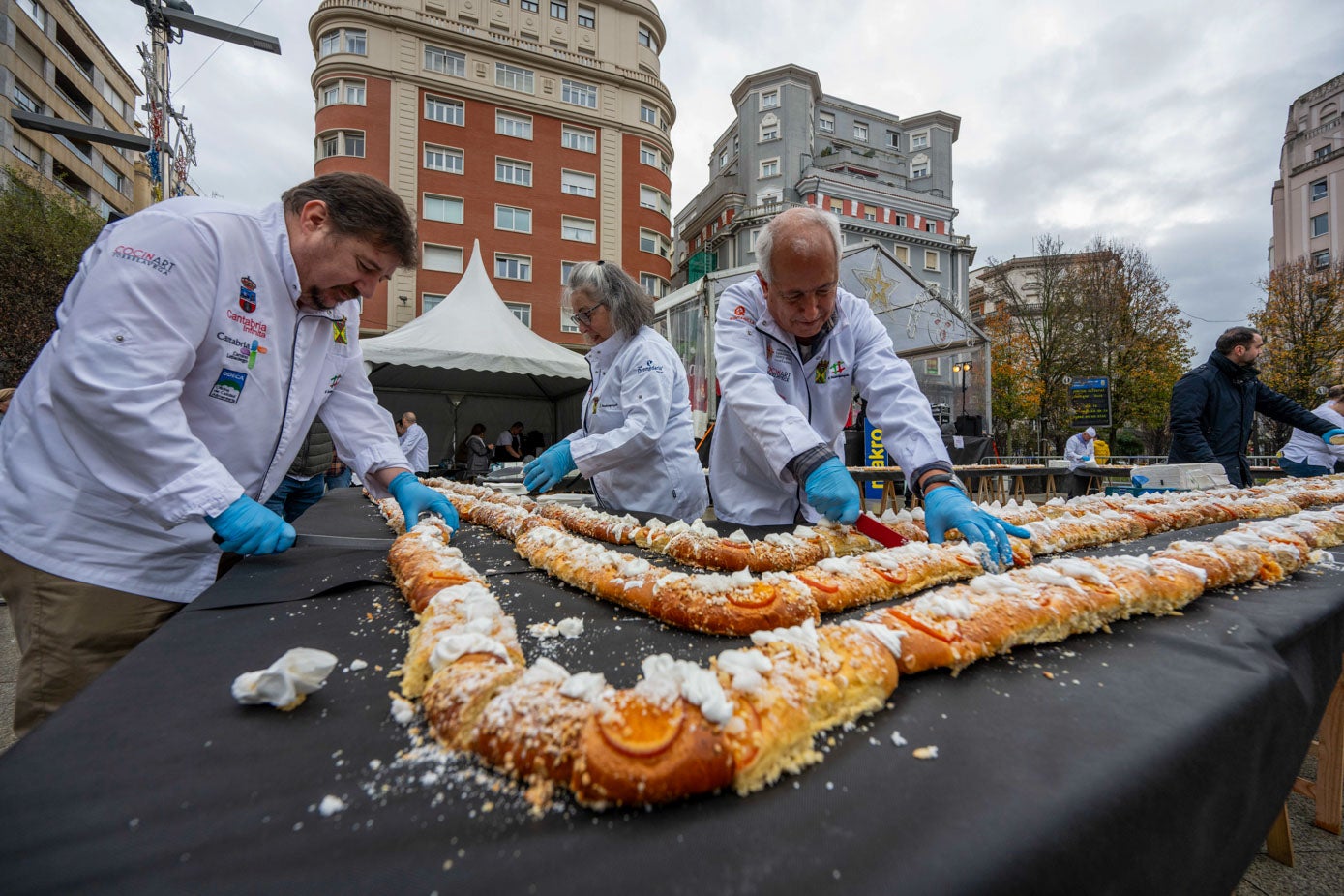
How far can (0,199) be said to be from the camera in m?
13.8

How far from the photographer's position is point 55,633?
136 cm

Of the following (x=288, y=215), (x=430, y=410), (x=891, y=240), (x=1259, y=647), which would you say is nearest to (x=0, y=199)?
(x=430, y=410)

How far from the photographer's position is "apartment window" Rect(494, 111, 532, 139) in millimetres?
22016

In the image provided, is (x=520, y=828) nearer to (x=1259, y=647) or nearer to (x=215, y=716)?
(x=215, y=716)

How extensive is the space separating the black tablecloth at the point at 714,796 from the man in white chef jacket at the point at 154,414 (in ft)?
1.63

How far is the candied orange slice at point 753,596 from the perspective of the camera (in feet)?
4.00

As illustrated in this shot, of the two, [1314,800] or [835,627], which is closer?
[835,627]

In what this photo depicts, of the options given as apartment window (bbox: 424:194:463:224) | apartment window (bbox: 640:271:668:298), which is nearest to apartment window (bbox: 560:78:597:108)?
apartment window (bbox: 424:194:463:224)

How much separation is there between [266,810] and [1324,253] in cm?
4356

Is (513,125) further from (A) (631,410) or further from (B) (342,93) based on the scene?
(A) (631,410)

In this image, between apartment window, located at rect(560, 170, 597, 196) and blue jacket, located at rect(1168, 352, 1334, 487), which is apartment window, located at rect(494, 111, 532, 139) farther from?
blue jacket, located at rect(1168, 352, 1334, 487)

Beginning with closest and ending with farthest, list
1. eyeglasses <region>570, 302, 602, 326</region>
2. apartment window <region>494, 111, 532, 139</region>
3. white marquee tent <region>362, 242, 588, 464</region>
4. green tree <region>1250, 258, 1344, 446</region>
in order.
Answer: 1. eyeglasses <region>570, 302, 602, 326</region>
2. white marquee tent <region>362, 242, 588, 464</region>
3. green tree <region>1250, 258, 1344, 446</region>
4. apartment window <region>494, 111, 532, 139</region>

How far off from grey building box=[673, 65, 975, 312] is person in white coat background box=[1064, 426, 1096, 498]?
660 inches

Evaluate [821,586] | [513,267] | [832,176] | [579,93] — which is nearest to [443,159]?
[513,267]
